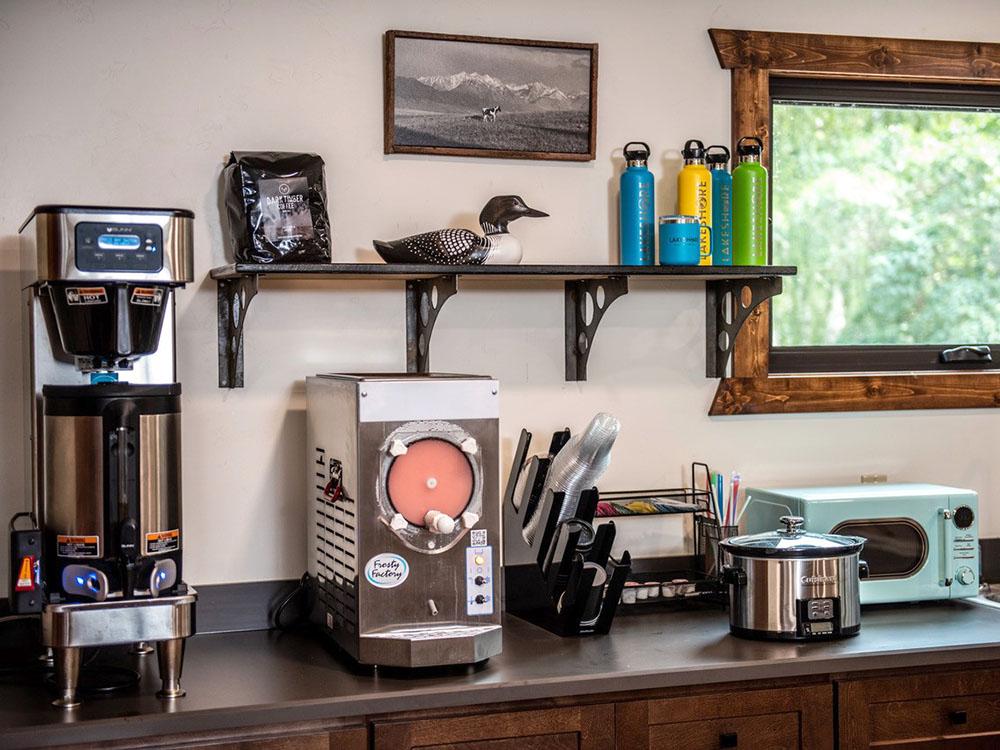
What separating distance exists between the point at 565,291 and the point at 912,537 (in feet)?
3.23

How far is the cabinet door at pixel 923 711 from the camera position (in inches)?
93.7

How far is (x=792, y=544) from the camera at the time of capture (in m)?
2.50

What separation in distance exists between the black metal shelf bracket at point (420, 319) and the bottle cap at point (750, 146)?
0.81m

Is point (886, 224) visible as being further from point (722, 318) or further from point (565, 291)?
point (565, 291)

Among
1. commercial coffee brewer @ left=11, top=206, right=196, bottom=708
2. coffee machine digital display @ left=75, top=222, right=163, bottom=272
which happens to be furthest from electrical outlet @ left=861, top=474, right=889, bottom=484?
coffee machine digital display @ left=75, top=222, right=163, bottom=272

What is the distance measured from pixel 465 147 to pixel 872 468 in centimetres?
134

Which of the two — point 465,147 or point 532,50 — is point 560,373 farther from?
point 532,50

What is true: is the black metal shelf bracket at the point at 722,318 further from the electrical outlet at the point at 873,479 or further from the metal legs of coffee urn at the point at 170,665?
the metal legs of coffee urn at the point at 170,665

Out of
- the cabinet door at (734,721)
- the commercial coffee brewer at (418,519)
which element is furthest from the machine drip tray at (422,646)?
the cabinet door at (734,721)

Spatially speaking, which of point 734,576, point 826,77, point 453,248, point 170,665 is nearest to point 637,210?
point 453,248

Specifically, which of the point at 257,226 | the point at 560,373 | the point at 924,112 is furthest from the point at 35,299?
the point at 924,112

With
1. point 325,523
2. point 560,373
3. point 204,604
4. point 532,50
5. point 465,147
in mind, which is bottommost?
point 204,604

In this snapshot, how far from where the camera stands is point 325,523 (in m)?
2.46

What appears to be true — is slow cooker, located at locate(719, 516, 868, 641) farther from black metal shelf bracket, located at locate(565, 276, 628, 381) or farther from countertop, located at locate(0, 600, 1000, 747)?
black metal shelf bracket, located at locate(565, 276, 628, 381)
